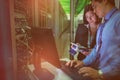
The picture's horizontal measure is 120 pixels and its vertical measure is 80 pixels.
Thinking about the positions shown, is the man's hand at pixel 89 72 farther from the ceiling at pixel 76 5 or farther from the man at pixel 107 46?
the ceiling at pixel 76 5

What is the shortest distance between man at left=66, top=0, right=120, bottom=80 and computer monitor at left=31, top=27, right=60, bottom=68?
19 centimetres

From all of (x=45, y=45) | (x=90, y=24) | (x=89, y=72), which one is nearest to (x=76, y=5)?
(x=90, y=24)

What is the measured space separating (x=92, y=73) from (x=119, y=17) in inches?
14.7

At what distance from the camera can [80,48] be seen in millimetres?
1751

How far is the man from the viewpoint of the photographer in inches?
66.3

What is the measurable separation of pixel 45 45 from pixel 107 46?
37 centimetres

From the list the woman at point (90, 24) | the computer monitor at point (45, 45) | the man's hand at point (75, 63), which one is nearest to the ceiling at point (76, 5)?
the woman at point (90, 24)

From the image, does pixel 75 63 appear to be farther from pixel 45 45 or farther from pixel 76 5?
pixel 76 5

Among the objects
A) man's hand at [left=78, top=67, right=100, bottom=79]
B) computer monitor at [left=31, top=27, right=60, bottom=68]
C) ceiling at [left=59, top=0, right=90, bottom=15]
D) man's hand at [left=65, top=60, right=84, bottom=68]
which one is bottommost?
man's hand at [left=78, top=67, right=100, bottom=79]

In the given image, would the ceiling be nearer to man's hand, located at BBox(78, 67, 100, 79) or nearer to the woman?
the woman

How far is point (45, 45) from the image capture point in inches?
67.1

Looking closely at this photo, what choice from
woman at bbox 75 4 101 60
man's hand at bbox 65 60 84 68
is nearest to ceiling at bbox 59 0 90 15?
woman at bbox 75 4 101 60

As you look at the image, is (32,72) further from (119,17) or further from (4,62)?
(119,17)

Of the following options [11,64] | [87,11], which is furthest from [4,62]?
[87,11]
